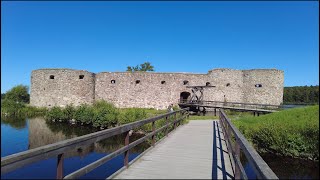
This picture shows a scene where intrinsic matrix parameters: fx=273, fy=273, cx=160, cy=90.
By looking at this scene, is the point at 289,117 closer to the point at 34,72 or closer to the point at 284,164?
the point at 284,164

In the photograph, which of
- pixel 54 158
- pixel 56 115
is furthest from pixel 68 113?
pixel 54 158

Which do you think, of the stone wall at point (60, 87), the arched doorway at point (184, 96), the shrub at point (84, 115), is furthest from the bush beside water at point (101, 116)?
the arched doorway at point (184, 96)

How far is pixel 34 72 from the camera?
25.3 metres

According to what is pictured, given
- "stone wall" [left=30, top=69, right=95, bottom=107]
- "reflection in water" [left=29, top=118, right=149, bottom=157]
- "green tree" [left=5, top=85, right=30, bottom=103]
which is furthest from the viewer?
"green tree" [left=5, top=85, right=30, bottom=103]

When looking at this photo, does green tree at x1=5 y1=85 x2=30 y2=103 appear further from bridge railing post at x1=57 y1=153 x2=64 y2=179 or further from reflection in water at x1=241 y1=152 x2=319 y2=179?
bridge railing post at x1=57 y1=153 x2=64 y2=179

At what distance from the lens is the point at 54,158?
31.1ft

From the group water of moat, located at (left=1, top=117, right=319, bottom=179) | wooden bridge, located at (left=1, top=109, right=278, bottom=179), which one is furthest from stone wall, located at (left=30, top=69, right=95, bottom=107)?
wooden bridge, located at (left=1, top=109, right=278, bottom=179)

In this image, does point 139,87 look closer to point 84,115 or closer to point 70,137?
point 84,115

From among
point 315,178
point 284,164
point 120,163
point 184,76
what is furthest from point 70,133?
point 184,76

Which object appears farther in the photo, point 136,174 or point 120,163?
point 120,163

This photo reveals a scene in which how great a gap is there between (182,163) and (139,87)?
2076cm

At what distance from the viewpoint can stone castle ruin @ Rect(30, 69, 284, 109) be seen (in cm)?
2486

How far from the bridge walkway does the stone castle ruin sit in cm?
1851

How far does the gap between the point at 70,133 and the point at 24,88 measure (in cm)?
3682
